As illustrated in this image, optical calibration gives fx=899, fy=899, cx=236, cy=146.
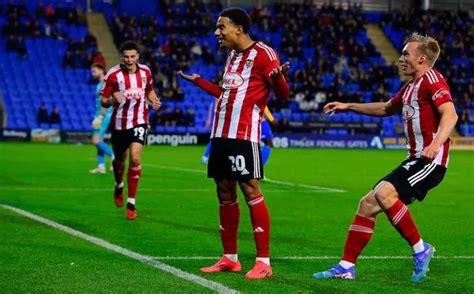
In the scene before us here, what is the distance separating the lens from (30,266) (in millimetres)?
7434

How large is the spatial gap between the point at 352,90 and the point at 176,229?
3590 cm

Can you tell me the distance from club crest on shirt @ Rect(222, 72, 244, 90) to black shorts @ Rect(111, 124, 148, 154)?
467cm

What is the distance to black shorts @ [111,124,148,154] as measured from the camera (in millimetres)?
12062

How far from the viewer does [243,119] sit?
7.47 metres

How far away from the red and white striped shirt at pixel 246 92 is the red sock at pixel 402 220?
1.29 metres

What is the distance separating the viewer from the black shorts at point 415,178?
7.05m

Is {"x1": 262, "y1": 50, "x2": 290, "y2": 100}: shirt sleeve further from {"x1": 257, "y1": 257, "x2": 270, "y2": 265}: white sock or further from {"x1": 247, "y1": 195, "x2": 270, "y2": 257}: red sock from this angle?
{"x1": 257, "y1": 257, "x2": 270, "y2": 265}: white sock

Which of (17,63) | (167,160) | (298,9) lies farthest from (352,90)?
(167,160)

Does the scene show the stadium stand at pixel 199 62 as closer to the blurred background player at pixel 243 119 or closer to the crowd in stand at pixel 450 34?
the crowd in stand at pixel 450 34

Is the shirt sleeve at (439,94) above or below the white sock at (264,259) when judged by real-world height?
above

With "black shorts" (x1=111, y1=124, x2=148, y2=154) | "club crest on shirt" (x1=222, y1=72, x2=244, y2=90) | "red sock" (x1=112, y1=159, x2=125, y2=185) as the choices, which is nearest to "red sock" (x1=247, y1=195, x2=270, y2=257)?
"club crest on shirt" (x1=222, y1=72, x2=244, y2=90)

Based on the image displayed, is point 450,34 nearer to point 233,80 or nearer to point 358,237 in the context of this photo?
point 233,80

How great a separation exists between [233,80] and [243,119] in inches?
13.3

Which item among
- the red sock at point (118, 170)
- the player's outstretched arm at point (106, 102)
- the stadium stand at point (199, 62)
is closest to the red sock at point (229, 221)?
the player's outstretched arm at point (106, 102)
